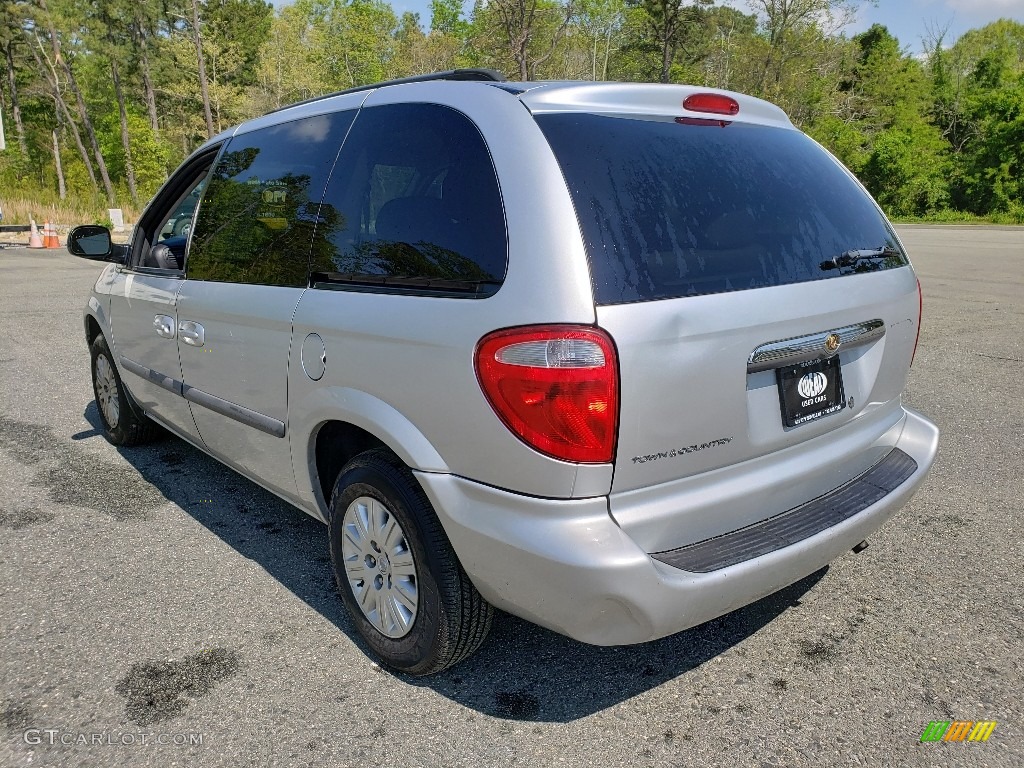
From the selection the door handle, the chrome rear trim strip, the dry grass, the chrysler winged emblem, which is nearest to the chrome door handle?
the door handle

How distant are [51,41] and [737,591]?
185 feet

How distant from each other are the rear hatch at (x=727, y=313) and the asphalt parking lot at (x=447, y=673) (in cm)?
64

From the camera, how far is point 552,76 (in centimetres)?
4584

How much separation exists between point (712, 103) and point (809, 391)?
0.98 metres

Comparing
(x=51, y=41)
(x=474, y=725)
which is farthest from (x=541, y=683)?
(x=51, y=41)

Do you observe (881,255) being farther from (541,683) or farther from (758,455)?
(541,683)

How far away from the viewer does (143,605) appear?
2.93m

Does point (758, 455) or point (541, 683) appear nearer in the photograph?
point (758, 455)

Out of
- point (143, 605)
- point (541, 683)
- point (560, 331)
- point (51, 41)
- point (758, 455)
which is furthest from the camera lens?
point (51, 41)

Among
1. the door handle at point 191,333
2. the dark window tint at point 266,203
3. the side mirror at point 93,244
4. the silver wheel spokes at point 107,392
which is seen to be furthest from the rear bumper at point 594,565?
the silver wheel spokes at point 107,392

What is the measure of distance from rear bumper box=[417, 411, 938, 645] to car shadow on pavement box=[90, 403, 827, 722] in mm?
458

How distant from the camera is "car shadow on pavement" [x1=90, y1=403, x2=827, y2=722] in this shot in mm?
2395

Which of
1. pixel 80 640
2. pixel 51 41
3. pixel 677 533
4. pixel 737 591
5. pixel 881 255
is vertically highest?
pixel 51 41

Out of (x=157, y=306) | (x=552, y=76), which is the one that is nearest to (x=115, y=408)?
(x=157, y=306)
